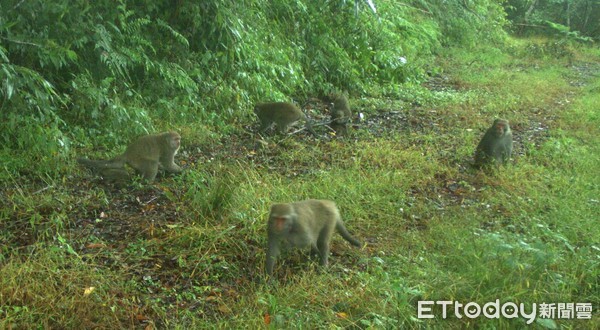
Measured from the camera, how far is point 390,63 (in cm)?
1156

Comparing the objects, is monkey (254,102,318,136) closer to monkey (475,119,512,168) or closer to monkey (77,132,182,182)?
monkey (77,132,182,182)

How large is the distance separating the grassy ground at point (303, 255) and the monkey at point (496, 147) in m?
0.17

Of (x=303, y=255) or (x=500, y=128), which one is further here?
(x=500, y=128)

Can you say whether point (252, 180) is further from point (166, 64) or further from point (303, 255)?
point (166, 64)

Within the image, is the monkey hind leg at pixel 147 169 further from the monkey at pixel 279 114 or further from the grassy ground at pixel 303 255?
the monkey at pixel 279 114

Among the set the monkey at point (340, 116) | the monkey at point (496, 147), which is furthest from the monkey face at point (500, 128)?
the monkey at point (340, 116)

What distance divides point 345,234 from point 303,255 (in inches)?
14.1

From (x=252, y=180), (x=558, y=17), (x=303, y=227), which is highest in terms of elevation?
(x=303, y=227)

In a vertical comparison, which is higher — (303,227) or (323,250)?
(303,227)

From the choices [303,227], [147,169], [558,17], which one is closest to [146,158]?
[147,169]

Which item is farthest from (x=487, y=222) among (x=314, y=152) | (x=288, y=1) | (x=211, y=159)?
(x=288, y=1)

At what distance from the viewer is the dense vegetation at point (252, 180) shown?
12.4ft

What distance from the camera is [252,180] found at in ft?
19.0

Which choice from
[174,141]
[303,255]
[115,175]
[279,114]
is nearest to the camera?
[303,255]
